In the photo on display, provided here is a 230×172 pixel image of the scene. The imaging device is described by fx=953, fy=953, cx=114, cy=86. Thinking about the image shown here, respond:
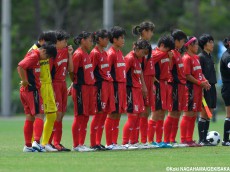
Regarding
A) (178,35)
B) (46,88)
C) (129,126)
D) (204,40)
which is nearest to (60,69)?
(46,88)

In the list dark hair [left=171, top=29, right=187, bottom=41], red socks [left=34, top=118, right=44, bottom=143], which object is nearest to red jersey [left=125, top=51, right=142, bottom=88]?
Answer: dark hair [left=171, top=29, right=187, bottom=41]

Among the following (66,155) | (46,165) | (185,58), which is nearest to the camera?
(46,165)

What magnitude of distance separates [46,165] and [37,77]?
3023 millimetres

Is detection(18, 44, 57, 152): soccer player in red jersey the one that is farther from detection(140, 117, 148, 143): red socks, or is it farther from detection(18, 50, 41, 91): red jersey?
detection(140, 117, 148, 143): red socks

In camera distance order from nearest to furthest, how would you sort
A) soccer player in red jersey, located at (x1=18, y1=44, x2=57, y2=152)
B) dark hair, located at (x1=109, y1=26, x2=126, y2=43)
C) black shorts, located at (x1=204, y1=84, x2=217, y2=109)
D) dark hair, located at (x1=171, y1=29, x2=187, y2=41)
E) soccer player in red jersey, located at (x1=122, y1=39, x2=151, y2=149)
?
soccer player in red jersey, located at (x1=18, y1=44, x2=57, y2=152)
soccer player in red jersey, located at (x1=122, y1=39, x2=151, y2=149)
dark hair, located at (x1=109, y1=26, x2=126, y2=43)
dark hair, located at (x1=171, y1=29, x2=187, y2=41)
black shorts, located at (x1=204, y1=84, x2=217, y2=109)

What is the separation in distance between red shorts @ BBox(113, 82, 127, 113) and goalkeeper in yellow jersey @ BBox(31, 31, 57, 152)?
1243 mm

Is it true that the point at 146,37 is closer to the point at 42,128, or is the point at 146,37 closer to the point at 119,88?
the point at 119,88

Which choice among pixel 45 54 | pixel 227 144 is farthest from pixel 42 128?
pixel 227 144

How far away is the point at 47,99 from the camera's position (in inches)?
665

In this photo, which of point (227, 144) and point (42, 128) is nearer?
point (42, 128)

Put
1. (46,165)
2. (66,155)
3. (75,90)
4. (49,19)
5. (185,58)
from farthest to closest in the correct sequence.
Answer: (49,19) < (185,58) < (75,90) < (66,155) < (46,165)

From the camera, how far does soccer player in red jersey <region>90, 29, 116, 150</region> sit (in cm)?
1739

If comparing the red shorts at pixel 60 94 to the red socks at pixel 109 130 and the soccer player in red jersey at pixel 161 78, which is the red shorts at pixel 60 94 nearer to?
the red socks at pixel 109 130

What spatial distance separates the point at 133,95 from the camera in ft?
58.1
